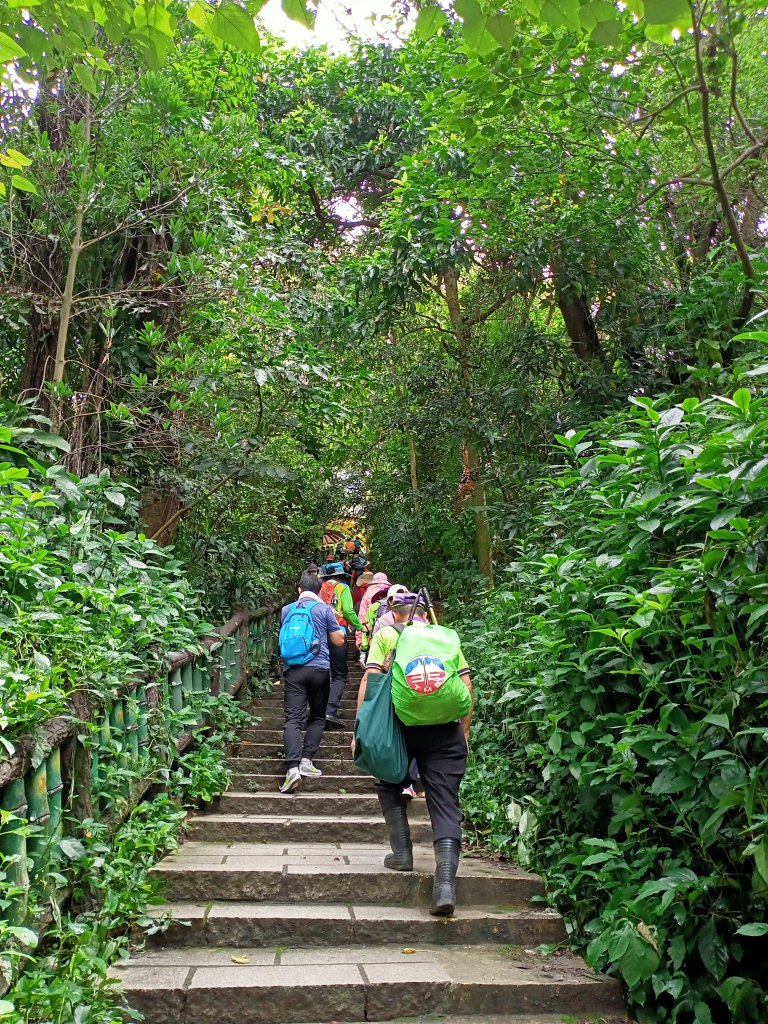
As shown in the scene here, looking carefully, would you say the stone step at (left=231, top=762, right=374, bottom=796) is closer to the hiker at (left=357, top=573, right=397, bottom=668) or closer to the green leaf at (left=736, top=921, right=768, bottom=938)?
the hiker at (left=357, top=573, right=397, bottom=668)

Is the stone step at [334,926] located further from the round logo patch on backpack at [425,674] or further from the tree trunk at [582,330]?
the tree trunk at [582,330]

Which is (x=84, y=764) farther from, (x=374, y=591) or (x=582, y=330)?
(x=582, y=330)

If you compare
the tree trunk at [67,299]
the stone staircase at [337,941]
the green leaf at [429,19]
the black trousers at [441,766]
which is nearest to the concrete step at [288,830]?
the stone staircase at [337,941]

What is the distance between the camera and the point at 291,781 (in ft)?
19.4

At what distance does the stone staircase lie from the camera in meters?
3.30

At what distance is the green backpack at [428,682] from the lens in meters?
4.07

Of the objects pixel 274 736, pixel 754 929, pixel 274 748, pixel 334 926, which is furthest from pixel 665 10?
pixel 274 736

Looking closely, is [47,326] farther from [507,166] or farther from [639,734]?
[639,734]

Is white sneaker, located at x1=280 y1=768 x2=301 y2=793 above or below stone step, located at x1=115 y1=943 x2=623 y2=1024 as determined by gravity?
above

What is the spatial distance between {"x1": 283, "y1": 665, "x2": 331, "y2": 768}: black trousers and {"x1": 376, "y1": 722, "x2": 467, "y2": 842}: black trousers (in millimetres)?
2033

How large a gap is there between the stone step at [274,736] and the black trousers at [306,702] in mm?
802

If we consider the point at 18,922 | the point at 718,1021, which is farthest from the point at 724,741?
the point at 18,922

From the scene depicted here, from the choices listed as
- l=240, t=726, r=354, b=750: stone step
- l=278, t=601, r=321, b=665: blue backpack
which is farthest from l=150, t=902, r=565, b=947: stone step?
l=240, t=726, r=354, b=750: stone step

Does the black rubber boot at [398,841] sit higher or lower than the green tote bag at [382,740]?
lower
